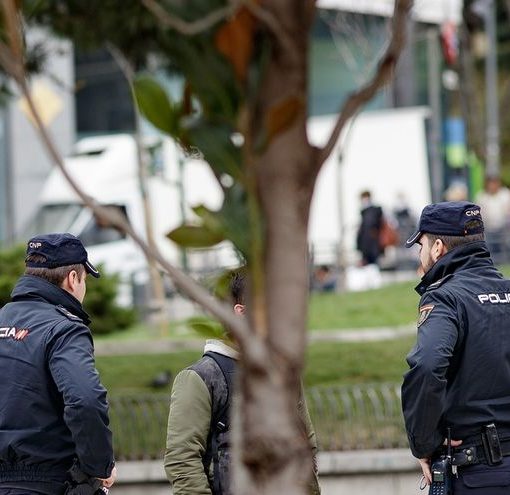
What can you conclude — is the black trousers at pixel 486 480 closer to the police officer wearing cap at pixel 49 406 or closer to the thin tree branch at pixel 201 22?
the police officer wearing cap at pixel 49 406

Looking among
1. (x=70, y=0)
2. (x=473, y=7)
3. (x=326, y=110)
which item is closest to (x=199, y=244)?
(x=70, y=0)

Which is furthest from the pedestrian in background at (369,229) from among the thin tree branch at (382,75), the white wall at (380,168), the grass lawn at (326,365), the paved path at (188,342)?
the thin tree branch at (382,75)

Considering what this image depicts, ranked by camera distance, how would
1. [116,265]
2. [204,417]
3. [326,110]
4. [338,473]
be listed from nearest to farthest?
[204,417] < [338,473] < [116,265] < [326,110]

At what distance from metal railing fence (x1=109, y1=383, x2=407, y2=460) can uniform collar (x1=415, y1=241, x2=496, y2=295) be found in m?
3.53

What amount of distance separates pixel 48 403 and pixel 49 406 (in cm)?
1

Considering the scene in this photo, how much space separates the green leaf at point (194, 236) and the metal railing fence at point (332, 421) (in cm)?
622

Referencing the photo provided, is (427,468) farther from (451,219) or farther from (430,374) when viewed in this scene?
(451,219)

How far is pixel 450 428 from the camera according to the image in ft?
15.4

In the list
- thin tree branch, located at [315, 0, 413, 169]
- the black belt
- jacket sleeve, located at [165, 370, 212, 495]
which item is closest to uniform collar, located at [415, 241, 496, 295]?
the black belt

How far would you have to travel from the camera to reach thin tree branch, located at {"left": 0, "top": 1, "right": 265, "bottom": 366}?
81.7 inches

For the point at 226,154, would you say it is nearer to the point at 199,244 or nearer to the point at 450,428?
the point at 199,244

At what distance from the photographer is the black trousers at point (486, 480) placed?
15.3 feet

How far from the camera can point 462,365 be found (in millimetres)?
4684

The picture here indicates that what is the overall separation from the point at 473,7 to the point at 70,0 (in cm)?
1086
